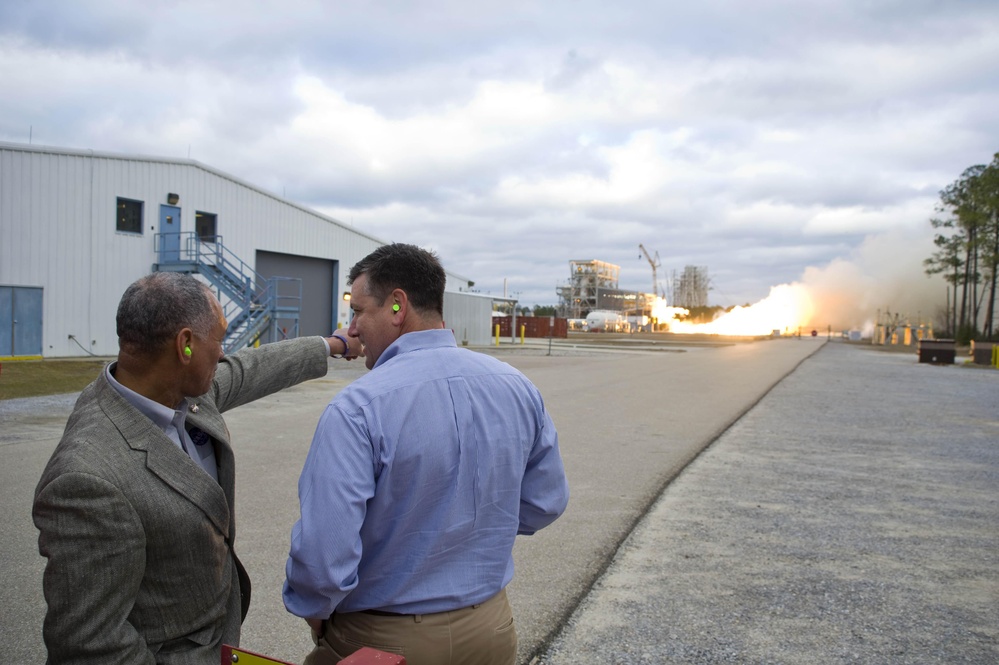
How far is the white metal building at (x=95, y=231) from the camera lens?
22.3 m

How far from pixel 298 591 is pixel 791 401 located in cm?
1714

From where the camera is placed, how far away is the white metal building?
73.2 ft

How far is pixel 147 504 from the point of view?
75.5 inches

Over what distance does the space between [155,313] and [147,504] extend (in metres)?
0.50

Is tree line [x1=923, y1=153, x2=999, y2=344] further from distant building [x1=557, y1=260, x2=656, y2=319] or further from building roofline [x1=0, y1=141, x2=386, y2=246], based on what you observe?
distant building [x1=557, y1=260, x2=656, y2=319]

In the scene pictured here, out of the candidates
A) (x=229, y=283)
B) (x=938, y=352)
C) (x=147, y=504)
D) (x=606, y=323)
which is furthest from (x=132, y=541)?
(x=606, y=323)

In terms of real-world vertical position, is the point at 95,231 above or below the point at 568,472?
above

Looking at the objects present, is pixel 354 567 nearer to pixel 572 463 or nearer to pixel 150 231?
pixel 572 463

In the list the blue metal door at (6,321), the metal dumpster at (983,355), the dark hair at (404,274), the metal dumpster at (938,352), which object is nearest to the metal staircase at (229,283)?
the blue metal door at (6,321)

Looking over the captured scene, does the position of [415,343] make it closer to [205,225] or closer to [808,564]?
[808,564]

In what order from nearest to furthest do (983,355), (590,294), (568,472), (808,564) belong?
(808,564) < (568,472) < (983,355) < (590,294)

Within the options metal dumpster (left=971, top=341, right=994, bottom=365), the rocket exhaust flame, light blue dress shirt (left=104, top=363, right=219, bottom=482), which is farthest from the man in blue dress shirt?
the rocket exhaust flame

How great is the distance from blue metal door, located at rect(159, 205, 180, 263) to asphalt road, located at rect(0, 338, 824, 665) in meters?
10.7

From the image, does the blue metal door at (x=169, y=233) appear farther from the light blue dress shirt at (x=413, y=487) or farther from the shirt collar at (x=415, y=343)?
the light blue dress shirt at (x=413, y=487)
